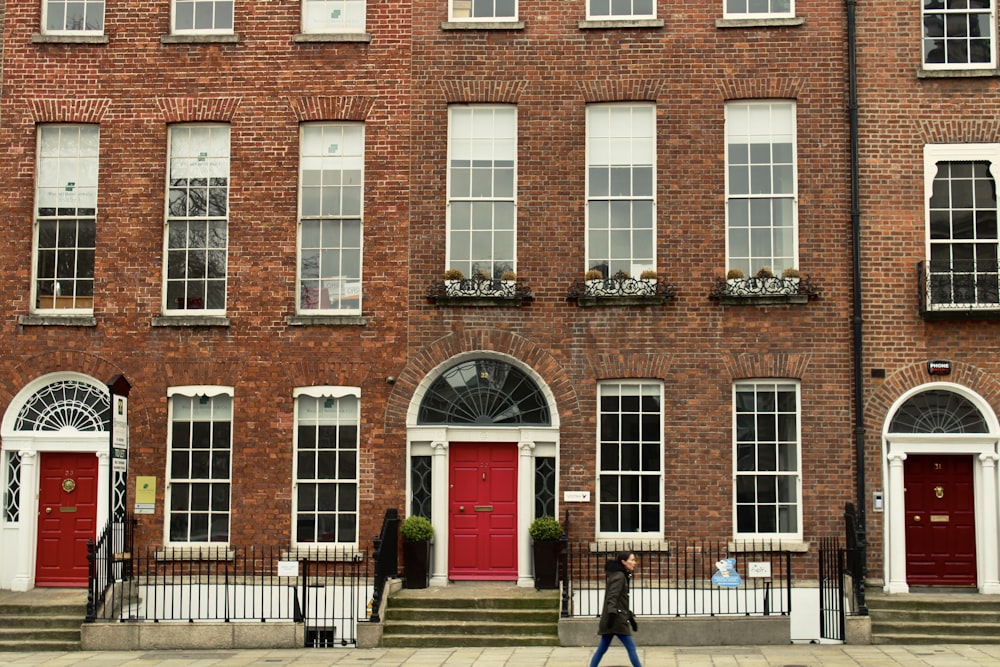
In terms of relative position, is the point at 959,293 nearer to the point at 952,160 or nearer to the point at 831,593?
the point at 952,160

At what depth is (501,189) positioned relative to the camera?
18.8 m

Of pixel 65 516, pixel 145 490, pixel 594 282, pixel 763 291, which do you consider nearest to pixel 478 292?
pixel 594 282

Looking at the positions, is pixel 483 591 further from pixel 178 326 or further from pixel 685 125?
pixel 685 125

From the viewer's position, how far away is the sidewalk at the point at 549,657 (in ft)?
48.5

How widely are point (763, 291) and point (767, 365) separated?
1094 mm

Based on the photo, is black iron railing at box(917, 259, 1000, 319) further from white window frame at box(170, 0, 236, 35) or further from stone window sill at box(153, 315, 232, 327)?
white window frame at box(170, 0, 236, 35)

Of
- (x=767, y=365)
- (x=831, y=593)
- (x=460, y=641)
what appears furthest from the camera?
(x=767, y=365)

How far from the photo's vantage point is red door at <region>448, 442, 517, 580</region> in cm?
1831

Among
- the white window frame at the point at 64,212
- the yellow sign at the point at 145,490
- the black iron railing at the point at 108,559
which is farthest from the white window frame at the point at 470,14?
the black iron railing at the point at 108,559

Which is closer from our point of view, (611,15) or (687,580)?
(687,580)

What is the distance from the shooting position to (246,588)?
17.9 meters

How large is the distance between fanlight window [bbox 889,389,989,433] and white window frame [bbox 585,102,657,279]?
4256mm

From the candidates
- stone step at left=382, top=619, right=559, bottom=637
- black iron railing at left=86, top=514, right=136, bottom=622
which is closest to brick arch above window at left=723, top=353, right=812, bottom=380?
stone step at left=382, top=619, right=559, bottom=637

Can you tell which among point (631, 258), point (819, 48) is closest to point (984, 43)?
point (819, 48)
